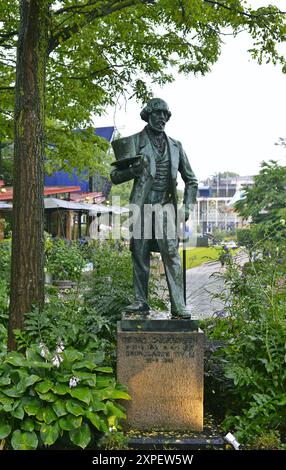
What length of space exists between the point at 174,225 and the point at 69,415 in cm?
219

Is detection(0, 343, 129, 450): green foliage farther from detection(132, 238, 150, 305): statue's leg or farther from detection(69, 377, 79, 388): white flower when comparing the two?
detection(132, 238, 150, 305): statue's leg

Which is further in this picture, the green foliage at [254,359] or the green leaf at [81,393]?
the green foliage at [254,359]

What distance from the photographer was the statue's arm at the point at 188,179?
5383 mm

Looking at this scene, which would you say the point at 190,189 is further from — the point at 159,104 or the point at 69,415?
the point at 69,415

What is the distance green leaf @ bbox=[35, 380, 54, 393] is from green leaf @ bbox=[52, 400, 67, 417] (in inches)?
5.2

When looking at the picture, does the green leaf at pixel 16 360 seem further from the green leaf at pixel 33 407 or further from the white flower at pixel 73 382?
the white flower at pixel 73 382

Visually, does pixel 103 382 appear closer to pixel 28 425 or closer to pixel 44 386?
pixel 44 386

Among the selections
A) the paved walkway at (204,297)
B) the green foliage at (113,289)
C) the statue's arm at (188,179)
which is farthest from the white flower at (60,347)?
the paved walkway at (204,297)

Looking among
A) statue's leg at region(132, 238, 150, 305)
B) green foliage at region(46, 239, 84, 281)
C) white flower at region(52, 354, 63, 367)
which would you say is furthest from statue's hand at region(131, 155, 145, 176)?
green foliage at region(46, 239, 84, 281)

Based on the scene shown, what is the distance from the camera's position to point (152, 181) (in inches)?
201

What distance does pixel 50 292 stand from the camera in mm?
9977

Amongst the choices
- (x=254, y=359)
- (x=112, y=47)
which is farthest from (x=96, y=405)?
(x=112, y=47)

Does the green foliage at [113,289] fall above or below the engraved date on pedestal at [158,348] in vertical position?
above
